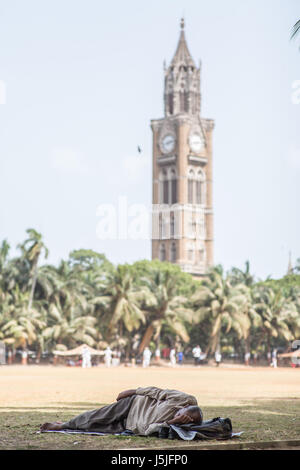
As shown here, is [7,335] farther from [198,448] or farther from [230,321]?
[198,448]

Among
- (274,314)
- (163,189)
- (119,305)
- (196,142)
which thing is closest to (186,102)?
(196,142)

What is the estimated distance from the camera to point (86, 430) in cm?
968

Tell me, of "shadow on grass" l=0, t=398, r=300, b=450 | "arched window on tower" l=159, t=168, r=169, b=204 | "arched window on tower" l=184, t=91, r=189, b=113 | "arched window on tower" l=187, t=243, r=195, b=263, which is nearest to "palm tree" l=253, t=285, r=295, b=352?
"shadow on grass" l=0, t=398, r=300, b=450

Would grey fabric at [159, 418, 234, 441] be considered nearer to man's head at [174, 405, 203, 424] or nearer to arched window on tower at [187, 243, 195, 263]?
man's head at [174, 405, 203, 424]

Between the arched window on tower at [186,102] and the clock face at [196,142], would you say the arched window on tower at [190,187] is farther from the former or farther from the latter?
the arched window on tower at [186,102]

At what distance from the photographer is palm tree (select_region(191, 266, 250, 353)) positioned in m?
58.8

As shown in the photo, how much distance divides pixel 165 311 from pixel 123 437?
49.5 metres

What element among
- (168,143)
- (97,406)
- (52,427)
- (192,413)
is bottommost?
(97,406)

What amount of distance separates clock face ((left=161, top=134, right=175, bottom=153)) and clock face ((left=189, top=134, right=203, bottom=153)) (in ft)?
9.50

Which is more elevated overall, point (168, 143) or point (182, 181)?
point (168, 143)

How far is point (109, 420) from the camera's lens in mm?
9695

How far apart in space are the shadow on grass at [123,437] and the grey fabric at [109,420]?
278mm

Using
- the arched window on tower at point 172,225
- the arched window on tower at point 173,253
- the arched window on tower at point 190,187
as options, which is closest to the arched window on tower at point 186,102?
the arched window on tower at point 190,187

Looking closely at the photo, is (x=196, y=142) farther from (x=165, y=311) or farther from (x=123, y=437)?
(x=123, y=437)
